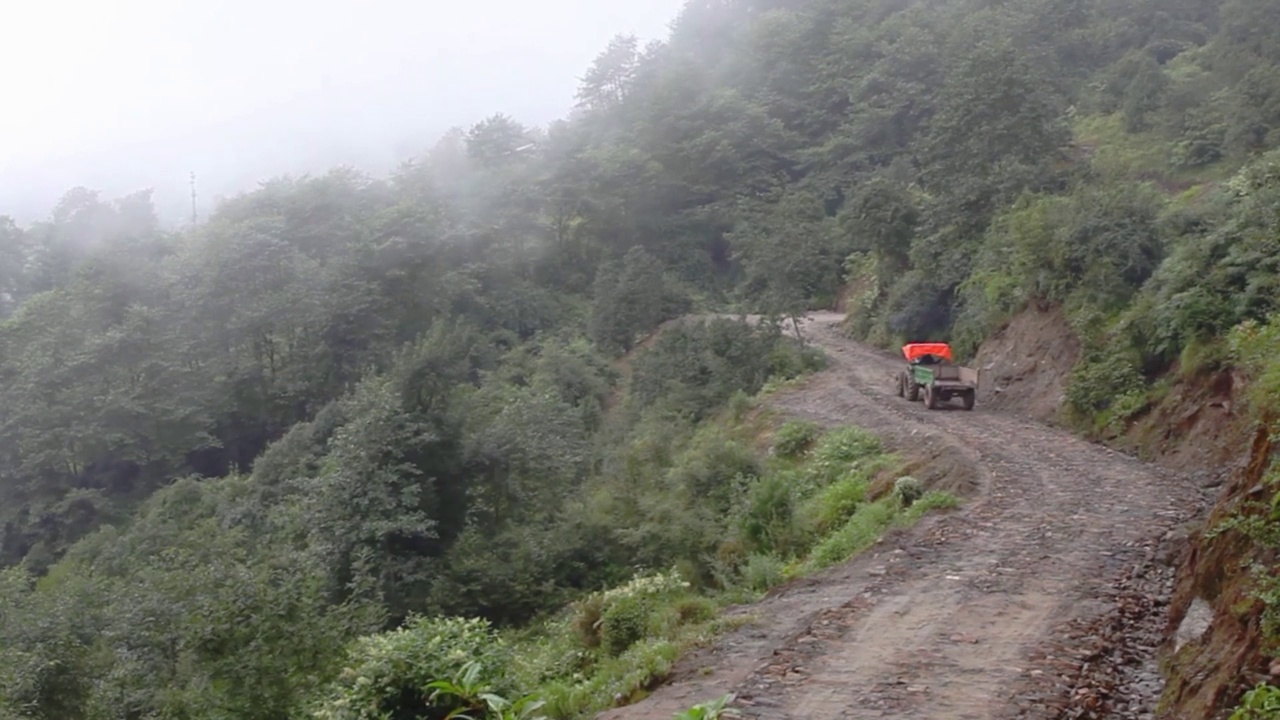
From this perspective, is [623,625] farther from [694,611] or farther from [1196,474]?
[1196,474]

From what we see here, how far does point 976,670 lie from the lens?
8.21m

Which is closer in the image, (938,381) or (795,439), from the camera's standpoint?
(795,439)

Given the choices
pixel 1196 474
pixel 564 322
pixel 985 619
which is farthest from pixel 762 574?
pixel 564 322

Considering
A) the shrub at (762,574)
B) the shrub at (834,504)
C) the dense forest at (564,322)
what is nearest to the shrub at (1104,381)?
the dense forest at (564,322)

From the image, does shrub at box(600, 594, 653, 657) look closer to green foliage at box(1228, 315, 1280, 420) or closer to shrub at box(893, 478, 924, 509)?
shrub at box(893, 478, 924, 509)

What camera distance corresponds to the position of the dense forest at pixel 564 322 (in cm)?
1566

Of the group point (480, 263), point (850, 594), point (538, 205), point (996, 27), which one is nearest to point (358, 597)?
point (850, 594)

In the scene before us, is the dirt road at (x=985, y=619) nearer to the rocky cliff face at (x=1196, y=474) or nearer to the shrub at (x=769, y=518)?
the rocky cliff face at (x=1196, y=474)

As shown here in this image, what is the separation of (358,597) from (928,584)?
10.3 m

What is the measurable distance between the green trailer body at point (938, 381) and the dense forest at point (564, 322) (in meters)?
2.65

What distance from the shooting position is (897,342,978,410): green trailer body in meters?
22.5

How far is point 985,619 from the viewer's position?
31.0 feet

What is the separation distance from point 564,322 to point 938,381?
968 inches

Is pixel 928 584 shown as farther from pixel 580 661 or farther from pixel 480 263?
pixel 480 263
